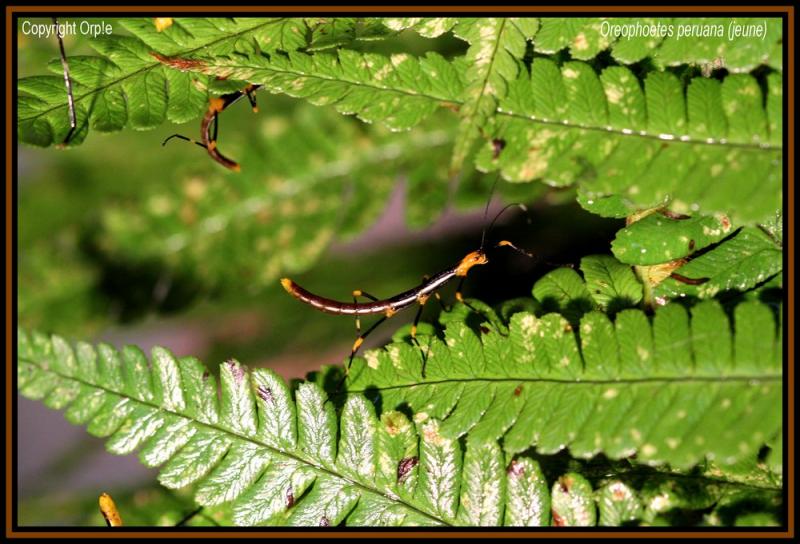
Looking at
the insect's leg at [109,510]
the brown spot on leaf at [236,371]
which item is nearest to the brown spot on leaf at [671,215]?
the brown spot on leaf at [236,371]

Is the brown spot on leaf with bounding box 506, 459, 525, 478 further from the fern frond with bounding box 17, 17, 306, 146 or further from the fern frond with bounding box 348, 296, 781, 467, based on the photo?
the fern frond with bounding box 17, 17, 306, 146

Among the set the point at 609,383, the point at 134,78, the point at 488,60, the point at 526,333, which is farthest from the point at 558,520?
the point at 134,78

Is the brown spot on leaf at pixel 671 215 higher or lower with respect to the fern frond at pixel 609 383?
higher

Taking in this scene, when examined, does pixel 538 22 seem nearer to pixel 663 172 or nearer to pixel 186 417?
pixel 663 172

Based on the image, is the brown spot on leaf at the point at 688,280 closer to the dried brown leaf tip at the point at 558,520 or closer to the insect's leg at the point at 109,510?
the dried brown leaf tip at the point at 558,520

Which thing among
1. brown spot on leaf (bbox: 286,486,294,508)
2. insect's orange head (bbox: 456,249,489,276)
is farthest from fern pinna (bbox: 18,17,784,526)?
insect's orange head (bbox: 456,249,489,276)

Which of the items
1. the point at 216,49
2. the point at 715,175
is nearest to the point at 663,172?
the point at 715,175
